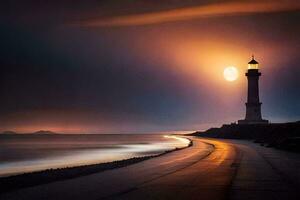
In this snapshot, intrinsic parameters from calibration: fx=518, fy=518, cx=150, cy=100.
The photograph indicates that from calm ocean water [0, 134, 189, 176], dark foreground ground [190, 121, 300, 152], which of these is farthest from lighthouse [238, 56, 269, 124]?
calm ocean water [0, 134, 189, 176]

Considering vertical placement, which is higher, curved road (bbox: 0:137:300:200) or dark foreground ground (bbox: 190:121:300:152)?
dark foreground ground (bbox: 190:121:300:152)

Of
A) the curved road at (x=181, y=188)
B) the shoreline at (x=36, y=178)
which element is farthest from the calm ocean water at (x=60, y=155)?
the curved road at (x=181, y=188)

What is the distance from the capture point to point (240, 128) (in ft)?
340

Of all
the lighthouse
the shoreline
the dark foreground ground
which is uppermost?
the lighthouse

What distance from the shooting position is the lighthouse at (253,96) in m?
97.8

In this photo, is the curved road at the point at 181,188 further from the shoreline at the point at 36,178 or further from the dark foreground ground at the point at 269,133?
the dark foreground ground at the point at 269,133

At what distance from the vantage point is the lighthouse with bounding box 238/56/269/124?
97812 millimetres

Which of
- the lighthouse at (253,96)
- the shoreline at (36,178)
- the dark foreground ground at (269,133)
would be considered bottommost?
the shoreline at (36,178)

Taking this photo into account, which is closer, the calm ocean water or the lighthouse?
the calm ocean water

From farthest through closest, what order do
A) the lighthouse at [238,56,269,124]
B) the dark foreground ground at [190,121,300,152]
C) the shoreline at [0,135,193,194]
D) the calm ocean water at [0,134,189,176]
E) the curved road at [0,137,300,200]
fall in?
the lighthouse at [238,56,269,124], the dark foreground ground at [190,121,300,152], the calm ocean water at [0,134,189,176], the shoreline at [0,135,193,194], the curved road at [0,137,300,200]

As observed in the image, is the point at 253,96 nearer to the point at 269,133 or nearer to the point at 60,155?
the point at 269,133

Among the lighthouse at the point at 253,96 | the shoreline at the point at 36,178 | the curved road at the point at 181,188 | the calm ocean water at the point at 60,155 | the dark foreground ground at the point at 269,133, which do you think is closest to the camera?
the curved road at the point at 181,188

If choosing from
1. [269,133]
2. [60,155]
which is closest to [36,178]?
[60,155]

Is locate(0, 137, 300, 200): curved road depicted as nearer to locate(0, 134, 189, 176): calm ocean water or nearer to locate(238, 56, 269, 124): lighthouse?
locate(0, 134, 189, 176): calm ocean water
